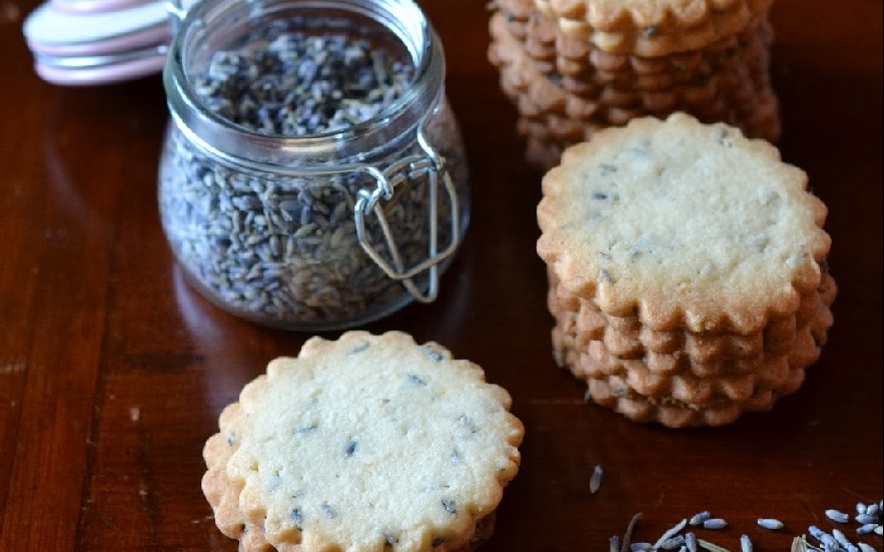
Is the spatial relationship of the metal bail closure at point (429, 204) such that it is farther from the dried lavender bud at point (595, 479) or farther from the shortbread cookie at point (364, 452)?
the dried lavender bud at point (595, 479)

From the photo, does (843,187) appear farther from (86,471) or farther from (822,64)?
(86,471)

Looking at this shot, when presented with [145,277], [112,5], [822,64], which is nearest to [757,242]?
[822,64]

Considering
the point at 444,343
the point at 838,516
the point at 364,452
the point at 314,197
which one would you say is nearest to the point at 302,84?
the point at 314,197

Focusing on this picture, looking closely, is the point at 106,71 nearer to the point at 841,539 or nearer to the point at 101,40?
the point at 101,40

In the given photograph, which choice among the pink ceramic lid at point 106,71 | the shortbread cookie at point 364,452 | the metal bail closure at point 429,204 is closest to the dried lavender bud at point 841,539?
the shortbread cookie at point 364,452

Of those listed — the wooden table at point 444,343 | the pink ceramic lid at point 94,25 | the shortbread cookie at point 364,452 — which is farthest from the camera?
the pink ceramic lid at point 94,25

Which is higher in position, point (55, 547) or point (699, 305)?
point (699, 305)
